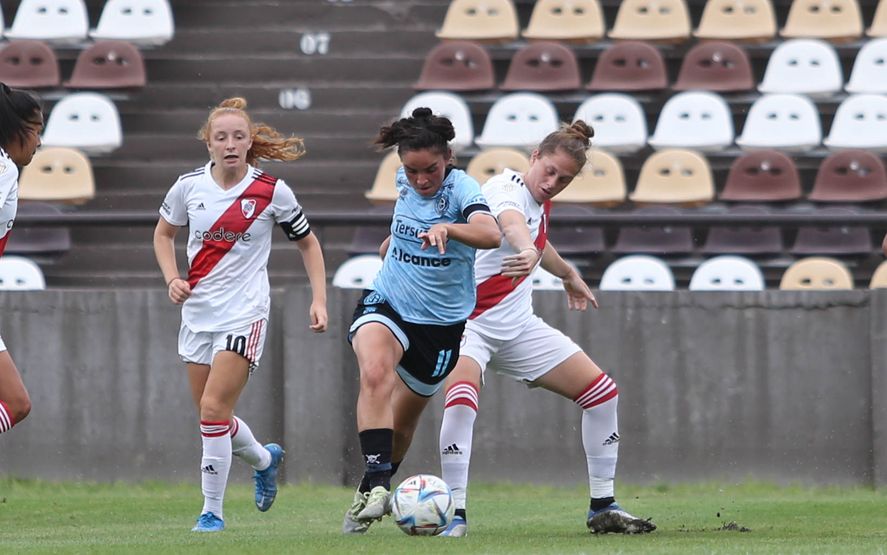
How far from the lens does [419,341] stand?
22.9 feet

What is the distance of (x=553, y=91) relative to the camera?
48.5 feet

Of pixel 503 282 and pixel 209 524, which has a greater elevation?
pixel 503 282

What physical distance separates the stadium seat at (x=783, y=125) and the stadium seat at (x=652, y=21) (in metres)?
1.36

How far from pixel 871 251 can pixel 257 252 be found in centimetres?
656

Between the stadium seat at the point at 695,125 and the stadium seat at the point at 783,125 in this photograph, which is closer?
the stadium seat at the point at 783,125

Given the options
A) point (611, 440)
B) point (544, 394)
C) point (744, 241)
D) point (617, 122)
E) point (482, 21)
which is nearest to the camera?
point (611, 440)

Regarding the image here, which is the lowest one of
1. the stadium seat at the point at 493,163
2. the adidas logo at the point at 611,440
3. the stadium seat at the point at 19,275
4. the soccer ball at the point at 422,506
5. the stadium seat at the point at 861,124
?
the soccer ball at the point at 422,506

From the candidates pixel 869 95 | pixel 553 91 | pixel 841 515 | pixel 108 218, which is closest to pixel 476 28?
pixel 553 91

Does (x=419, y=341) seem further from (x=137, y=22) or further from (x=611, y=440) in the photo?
(x=137, y=22)

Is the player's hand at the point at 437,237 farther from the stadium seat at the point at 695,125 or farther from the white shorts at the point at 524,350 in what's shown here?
the stadium seat at the point at 695,125

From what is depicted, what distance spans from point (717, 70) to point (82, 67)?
242 inches

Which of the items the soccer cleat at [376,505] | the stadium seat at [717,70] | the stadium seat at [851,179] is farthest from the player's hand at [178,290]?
the stadium seat at [717,70]

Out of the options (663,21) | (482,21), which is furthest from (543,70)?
(663,21)

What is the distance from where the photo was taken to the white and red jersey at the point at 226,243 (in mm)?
7672
